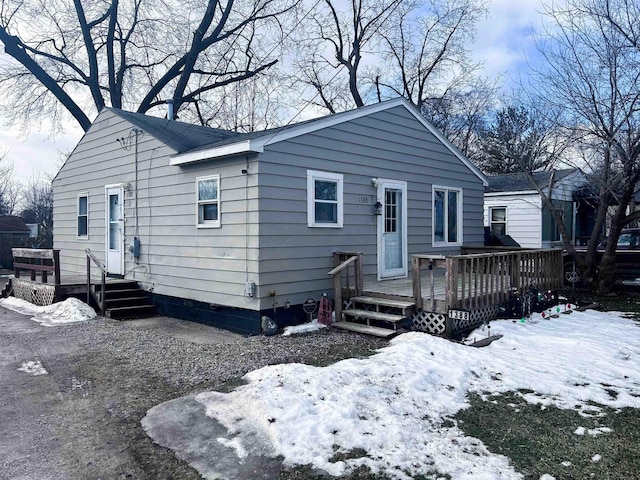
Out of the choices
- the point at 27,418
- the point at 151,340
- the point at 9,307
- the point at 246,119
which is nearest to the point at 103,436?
the point at 27,418

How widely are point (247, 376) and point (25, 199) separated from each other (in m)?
47.9

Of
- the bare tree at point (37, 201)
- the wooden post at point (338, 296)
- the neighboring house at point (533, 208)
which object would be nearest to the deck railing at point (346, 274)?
the wooden post at point (338, 296)

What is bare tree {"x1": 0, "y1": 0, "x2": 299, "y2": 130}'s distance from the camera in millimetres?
18734

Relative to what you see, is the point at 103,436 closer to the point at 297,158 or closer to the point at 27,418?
the point at 27,418

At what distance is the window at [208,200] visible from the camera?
25.0 feet

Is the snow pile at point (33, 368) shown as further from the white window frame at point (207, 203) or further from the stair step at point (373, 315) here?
the stair step at point (373, 315)

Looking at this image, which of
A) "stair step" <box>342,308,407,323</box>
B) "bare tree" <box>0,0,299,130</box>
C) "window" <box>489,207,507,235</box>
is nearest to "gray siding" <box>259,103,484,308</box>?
"stair step" <box>342,308,407,323</box>

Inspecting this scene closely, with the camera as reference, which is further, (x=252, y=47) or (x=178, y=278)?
(x=252, y=47)

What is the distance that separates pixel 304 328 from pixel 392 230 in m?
3.09

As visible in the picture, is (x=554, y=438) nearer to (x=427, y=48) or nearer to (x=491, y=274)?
(x=491, y=274)

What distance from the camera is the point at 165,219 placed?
8.77m

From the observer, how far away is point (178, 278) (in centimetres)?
851


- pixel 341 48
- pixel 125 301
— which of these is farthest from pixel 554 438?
pixel 341 48

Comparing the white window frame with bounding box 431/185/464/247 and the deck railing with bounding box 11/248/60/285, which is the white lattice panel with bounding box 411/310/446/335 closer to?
the white window frame with bounding box 431/185/464/247
